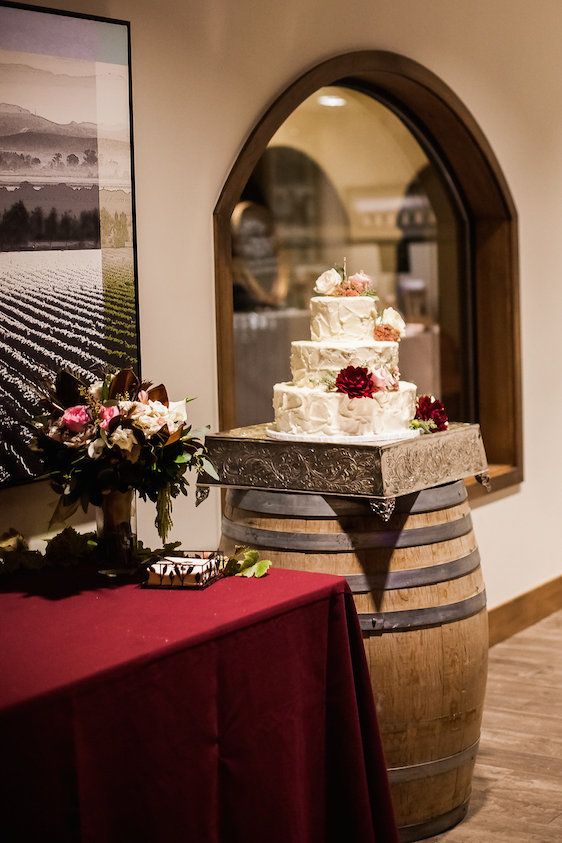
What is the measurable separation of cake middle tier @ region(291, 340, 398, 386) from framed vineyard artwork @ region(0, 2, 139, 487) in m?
0.46

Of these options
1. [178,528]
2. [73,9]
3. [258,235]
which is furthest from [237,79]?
[258,235]

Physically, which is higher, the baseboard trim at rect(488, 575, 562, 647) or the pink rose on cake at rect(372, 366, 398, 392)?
the pink rose on cake at rect(372, 366, 398, 392)

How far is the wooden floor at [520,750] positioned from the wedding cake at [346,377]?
1081 mm

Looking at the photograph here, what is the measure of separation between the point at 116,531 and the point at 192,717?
59 cm

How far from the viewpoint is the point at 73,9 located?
122 inches

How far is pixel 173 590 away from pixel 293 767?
44cm

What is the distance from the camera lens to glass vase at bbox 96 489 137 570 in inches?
105

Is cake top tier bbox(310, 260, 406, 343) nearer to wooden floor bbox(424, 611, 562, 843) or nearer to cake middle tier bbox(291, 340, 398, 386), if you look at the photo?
cake middle tier bbox(291, 340, 398, 386)

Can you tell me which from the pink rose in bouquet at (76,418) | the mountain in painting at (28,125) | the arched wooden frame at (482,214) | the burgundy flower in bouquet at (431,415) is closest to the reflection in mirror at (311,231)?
the arched wooden frame at (482,214)

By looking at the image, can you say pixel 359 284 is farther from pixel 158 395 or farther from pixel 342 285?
pixel 158 395

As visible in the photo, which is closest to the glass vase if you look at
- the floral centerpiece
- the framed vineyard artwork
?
the floral centerpiece

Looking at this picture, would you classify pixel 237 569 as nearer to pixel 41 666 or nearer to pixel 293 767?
pixel 293 767

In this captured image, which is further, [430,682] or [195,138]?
[195,138]

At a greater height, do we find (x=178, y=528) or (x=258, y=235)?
(x=258, y=235)
